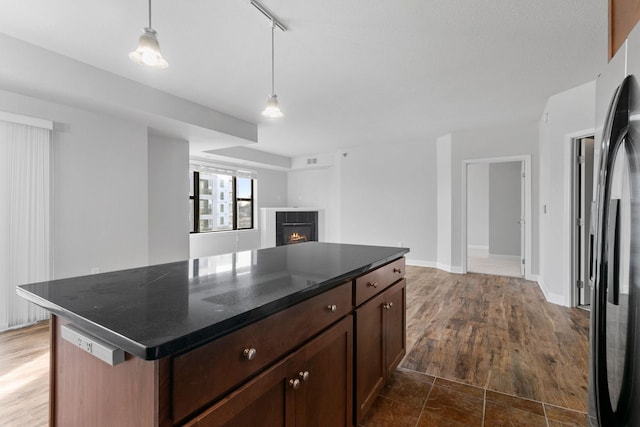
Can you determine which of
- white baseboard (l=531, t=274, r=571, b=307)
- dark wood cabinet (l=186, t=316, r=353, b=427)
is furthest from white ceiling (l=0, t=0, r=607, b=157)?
white baseboard (l=531, t=274, r=571, b=307)

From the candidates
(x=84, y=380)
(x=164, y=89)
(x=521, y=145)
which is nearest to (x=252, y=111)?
(x=164, y=89)

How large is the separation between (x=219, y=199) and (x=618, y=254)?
22.7ft

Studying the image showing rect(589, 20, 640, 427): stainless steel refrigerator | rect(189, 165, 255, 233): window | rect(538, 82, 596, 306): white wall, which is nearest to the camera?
rect(589, 20, 640, 427): stainless steel refrigerator

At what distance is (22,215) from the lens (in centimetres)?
300

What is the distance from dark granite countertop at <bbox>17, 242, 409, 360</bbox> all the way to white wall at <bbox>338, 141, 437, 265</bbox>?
467cm

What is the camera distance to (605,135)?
2.40ft

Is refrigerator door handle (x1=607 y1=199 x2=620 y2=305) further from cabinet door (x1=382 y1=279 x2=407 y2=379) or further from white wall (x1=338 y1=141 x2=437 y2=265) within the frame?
white wall (x1=338 y1=141 x2=437 y2=265)

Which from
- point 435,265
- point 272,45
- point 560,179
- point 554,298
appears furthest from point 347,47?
point 435,265

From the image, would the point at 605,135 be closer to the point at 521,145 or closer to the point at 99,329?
the point at 99,329

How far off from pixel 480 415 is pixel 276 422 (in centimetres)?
139

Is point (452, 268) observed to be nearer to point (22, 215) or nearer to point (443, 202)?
point (443, 202)

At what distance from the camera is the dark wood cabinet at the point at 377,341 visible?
5.09 ft

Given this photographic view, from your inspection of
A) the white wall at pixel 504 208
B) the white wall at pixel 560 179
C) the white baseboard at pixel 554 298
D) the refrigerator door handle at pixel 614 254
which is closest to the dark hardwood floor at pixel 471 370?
the white baseboard at pixel 554 298

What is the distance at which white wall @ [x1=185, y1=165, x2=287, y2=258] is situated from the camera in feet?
20.4
